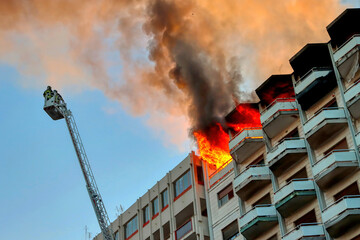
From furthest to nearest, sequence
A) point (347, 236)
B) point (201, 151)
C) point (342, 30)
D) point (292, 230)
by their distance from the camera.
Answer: point (201, 151), point (342, 30), point (292, 230), point (347, 236)

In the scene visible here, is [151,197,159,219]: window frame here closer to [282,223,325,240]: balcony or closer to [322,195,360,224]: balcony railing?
[282,223,325,240]: balcony

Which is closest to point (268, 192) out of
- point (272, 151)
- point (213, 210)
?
point (272, 151)

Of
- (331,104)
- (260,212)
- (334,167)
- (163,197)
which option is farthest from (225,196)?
(334,167)

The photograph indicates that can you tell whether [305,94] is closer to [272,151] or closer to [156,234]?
[272,151]

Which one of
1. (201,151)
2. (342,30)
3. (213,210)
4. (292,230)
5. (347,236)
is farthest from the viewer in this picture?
(201,151)

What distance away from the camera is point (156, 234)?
67.5 meters

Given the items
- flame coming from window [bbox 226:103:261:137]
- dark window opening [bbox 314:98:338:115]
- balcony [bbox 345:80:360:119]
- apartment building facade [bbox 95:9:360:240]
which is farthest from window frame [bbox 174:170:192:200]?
balcony [bbox 345:80:360:119]

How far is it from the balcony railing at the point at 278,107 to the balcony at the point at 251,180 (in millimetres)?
4406

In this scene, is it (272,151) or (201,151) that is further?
(201,151)

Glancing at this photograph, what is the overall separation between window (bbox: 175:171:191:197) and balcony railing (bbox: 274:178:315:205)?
1418cm

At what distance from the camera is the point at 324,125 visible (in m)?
49.4

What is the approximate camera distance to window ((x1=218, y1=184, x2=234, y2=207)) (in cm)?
5900

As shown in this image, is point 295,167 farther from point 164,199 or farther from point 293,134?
point 164,199

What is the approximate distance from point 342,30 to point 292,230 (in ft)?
56.0
